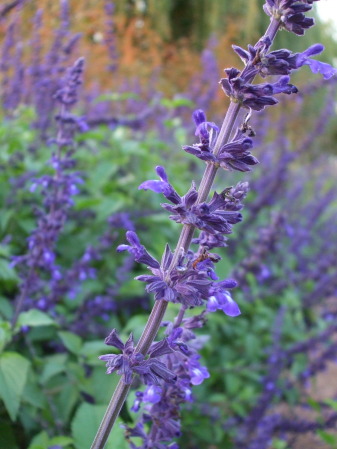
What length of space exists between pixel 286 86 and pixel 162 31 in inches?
444

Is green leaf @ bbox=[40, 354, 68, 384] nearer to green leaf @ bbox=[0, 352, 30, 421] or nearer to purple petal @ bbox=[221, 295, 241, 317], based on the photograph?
green leaf @ bbox=[0, 352, 30, 421]

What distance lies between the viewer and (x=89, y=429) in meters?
1.91

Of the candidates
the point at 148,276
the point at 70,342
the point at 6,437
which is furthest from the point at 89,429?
the point at 148,276

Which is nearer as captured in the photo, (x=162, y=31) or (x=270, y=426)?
(x=270, y=426)

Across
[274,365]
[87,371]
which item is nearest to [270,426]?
[274,365]

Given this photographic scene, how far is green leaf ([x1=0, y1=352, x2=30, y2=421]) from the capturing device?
177cm

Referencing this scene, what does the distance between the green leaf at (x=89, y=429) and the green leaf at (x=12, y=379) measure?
25 cm

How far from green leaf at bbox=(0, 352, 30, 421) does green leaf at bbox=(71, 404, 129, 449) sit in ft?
0.82

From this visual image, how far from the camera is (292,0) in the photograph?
1.24 m

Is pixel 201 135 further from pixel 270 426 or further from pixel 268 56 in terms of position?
pixel 270 426

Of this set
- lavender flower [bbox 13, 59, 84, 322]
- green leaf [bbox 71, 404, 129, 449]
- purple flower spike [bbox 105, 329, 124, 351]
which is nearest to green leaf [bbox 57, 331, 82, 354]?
lavender flower [bbox 13, 59, 84, 322]

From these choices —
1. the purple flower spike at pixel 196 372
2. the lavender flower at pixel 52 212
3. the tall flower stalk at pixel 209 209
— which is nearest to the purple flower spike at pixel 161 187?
the tall flower stalk at pixel 209 209

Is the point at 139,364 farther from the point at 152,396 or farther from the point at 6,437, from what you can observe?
the point at 6,437

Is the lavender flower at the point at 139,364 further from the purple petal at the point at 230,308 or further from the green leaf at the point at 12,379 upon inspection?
the green leaf at the point at 12,379
